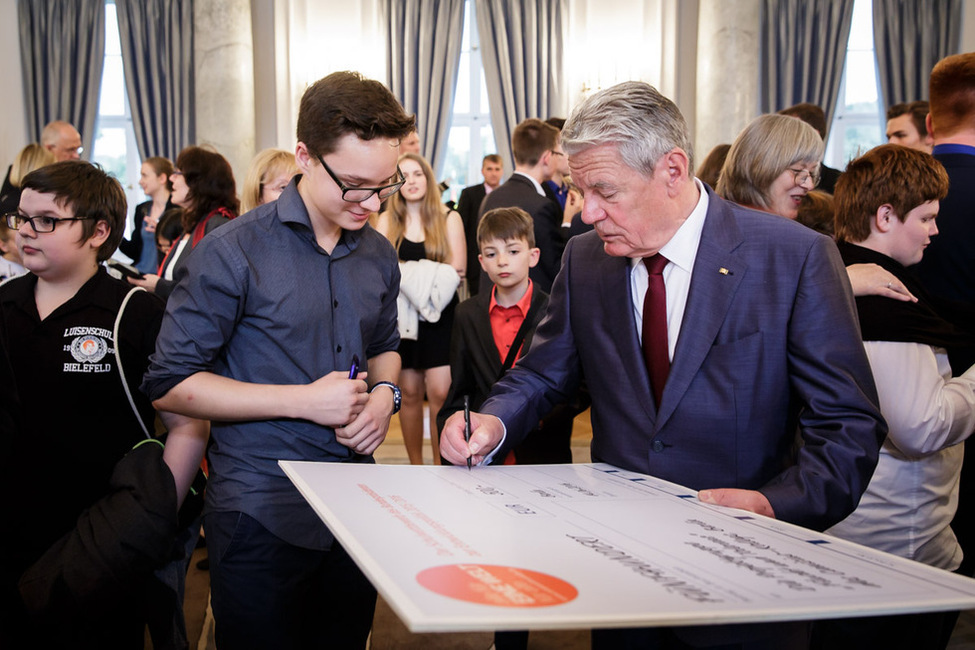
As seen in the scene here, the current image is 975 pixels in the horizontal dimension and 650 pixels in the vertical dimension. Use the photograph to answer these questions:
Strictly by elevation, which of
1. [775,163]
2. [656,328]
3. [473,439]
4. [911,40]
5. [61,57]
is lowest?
[473,439]

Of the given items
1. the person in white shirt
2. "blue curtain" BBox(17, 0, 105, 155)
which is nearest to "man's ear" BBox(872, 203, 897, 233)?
the person in white shirt

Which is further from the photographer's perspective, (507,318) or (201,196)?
(201,196)

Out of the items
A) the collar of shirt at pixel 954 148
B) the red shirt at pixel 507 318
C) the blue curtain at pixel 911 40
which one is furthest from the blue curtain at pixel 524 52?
the collar of shirt at pixel 954 148

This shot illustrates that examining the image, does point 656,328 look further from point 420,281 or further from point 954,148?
point 420,281

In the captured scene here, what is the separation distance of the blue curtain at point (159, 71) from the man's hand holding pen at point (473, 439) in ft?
28.6

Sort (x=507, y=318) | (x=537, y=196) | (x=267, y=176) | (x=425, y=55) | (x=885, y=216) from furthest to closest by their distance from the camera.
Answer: (x=425, y=55) → (x=537, y=196) → (x=267, y=176) → (x=507, y=318) → (x=885, y=216)

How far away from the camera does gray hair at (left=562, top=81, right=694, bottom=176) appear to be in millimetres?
1589

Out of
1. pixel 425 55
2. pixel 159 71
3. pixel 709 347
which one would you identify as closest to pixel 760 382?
pixel 709 347

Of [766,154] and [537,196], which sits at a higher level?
[766,154]

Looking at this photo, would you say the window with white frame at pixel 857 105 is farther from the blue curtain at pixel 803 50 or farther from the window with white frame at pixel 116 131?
the window with white frame at pixel 116 131

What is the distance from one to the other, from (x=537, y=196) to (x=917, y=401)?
2.75 meters

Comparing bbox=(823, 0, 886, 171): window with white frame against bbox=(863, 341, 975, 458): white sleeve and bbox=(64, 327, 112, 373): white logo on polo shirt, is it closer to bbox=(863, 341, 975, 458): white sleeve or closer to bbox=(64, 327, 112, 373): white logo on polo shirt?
bbox=(863, 341, 975, 458): white sleeve

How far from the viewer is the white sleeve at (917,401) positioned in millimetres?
1977

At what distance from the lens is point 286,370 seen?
5.93 ft
